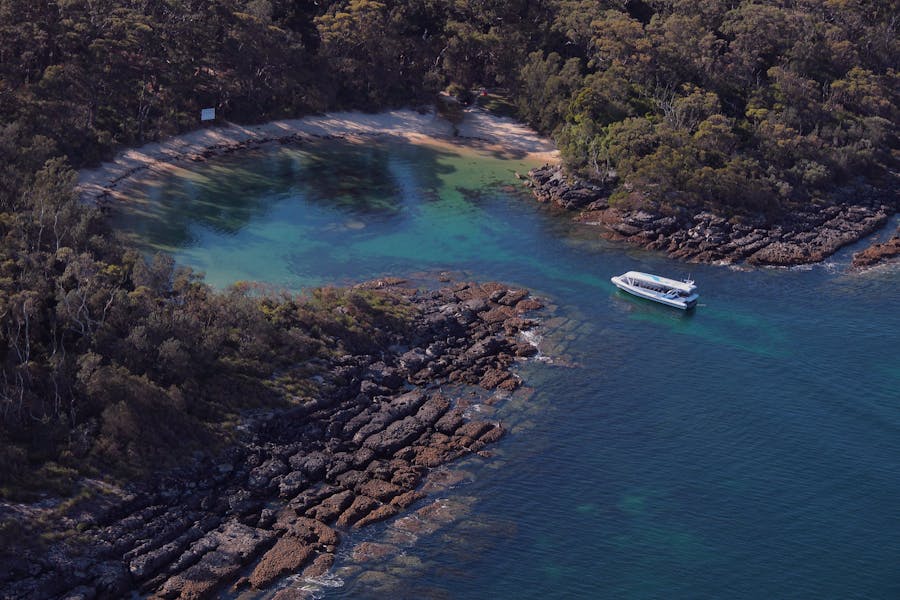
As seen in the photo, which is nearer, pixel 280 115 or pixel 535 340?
pixel 535 340

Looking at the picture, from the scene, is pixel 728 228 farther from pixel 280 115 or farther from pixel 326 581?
pixel 326 581

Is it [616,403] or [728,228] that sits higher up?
[728,228]

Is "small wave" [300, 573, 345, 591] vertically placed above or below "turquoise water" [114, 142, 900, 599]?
below

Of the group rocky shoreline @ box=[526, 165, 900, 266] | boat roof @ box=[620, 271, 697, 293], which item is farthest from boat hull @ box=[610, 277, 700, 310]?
rocky shoreline @ box=[526, 165, 900, 266]

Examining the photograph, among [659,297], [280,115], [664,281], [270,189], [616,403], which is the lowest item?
[616,403]

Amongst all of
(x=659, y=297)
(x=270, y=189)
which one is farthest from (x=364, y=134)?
(x=659, y=297)

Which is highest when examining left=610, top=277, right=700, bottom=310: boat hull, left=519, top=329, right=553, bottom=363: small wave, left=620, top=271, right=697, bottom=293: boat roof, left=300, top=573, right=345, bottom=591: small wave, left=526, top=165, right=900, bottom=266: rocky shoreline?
left=526, top=165, right=900, bottom=266: rocky shoreline

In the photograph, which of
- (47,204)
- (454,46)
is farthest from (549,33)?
(47,204)

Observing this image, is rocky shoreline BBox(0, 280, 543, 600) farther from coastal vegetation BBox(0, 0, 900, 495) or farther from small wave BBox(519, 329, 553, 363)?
coastal vegetation BBox(0, 0, 900, 495)
